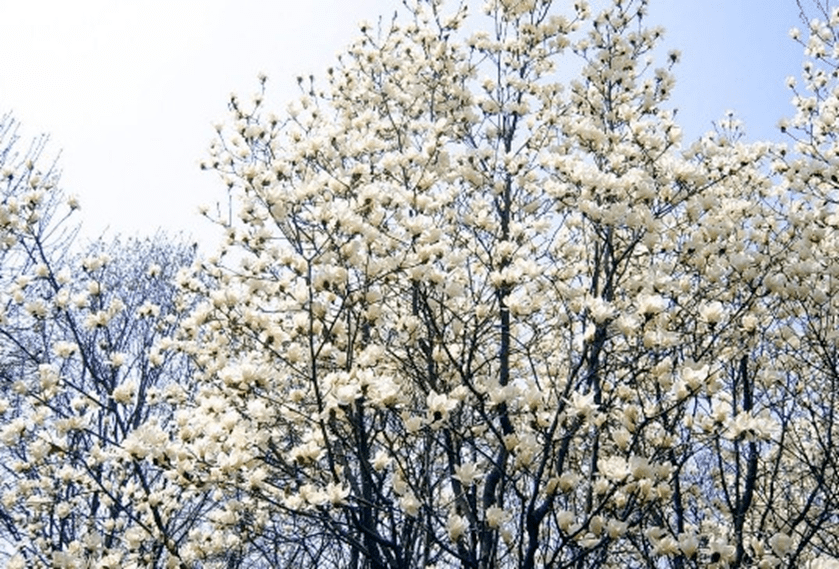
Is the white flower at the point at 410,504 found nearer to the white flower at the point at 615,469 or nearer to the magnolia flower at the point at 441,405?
the magnolia flower at the point at 441,405

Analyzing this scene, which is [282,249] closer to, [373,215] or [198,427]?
[373,215]

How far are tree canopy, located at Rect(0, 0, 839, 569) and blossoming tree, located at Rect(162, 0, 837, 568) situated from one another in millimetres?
31

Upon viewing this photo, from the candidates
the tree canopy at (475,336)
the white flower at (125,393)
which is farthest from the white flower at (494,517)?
the white flower at (125,393)

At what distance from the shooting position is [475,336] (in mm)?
3918

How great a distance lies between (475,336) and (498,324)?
1192 mm

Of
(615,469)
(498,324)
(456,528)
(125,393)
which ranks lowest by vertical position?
(456,528)

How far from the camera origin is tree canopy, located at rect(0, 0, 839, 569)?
3527mm

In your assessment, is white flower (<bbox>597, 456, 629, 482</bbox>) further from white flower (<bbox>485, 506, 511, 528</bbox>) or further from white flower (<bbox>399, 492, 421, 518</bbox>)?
white flower (<bbox>399, 492, 421, 518</bbox>)

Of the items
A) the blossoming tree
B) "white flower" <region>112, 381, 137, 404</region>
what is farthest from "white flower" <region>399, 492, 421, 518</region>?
"white flower" <region>112, 381, 137, 404</region>

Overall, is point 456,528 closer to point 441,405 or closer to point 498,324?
point 441,405

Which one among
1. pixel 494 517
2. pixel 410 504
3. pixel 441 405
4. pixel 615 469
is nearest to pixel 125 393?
pixel 410 504

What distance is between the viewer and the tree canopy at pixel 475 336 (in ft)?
11.6

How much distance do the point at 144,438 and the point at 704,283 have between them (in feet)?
13.1

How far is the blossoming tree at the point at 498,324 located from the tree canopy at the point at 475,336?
1.2 inches
